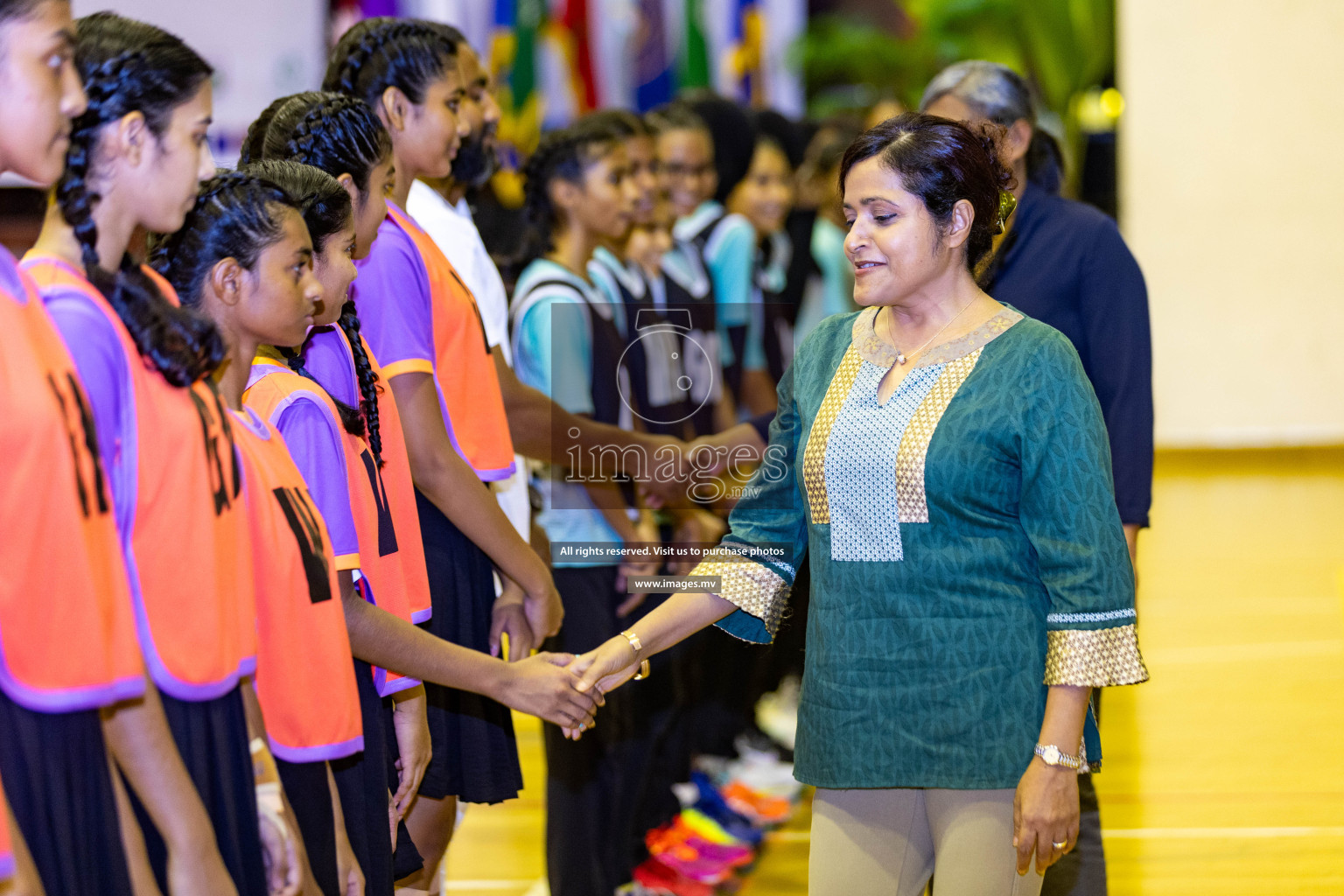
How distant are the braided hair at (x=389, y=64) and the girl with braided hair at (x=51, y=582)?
1198 millimetres

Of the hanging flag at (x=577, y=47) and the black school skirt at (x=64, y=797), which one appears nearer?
the black school skirt at (x=64, y=797)

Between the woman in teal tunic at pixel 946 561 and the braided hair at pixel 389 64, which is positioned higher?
the braided hair at pixel 389 64

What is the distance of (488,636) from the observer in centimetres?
240

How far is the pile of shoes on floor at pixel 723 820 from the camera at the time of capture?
320cm

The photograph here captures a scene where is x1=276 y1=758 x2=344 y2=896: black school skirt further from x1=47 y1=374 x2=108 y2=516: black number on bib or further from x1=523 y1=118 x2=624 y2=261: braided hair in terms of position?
x1=523 y1=118 x2=624 y2=261: braided hair

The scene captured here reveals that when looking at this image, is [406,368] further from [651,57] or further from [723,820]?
[651,57]

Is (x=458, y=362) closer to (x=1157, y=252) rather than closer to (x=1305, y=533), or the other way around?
(x=1305, y=533)

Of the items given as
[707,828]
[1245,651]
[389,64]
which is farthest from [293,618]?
[1245,651]

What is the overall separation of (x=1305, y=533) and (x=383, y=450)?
6.28 m

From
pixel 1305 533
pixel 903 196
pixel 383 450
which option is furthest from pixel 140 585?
pixel 1305 533

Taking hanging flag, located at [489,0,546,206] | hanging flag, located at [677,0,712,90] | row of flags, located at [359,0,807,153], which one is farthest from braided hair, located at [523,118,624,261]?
hanging flag, located at [677,0,712,90]

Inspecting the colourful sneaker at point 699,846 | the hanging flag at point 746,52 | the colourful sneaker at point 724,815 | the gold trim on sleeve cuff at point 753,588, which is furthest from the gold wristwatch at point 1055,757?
the hanging flag at point 746,52

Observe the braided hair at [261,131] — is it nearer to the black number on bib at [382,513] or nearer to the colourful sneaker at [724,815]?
the black number on bib at [382,513]

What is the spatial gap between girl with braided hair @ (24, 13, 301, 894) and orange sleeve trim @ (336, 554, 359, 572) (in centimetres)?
37
